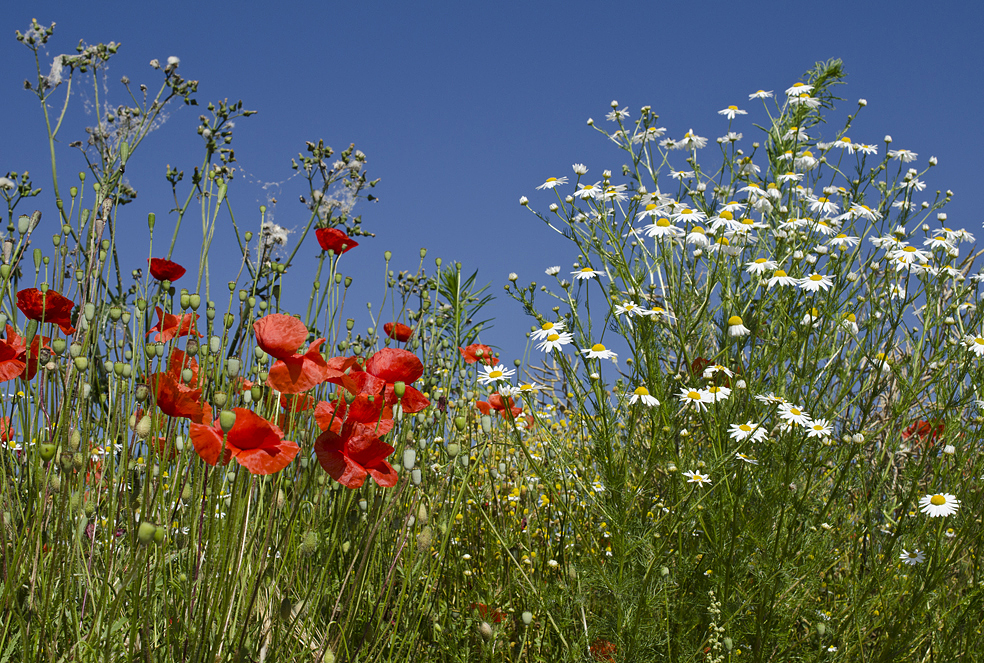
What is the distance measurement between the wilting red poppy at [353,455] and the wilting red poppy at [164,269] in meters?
0.71

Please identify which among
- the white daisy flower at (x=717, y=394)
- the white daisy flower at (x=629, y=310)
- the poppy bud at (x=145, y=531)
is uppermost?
the white daisy flower at (x=629, y=310)

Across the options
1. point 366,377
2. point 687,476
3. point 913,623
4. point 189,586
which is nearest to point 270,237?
point 366,377

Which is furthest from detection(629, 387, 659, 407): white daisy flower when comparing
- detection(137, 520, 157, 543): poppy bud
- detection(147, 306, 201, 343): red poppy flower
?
detection(137, 520, 157, 543): poppy bud

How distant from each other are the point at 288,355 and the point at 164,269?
65 cm

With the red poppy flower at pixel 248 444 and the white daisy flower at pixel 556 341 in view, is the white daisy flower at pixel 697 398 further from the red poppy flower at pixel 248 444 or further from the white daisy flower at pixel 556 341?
the red poppy flower at pixel 248 444

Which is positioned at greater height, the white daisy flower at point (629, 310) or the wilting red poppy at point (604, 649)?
the white daisy flower at point (629, 310)

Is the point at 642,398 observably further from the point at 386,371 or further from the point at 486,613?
the point at 386,371

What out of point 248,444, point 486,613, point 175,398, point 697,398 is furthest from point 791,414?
point 175,398

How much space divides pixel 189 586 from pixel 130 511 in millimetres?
209

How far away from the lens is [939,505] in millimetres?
2225

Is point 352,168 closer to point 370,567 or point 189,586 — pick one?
point 370,567

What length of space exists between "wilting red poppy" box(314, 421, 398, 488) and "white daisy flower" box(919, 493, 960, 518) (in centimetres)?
171

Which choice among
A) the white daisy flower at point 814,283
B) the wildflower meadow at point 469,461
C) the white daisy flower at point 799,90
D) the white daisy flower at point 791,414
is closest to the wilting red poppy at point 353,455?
the wildflower meadow at point 469,461

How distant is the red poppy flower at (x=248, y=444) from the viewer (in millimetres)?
1293
